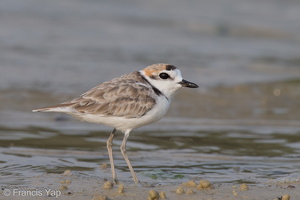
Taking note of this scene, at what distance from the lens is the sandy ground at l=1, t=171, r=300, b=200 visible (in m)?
5.12

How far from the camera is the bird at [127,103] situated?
5992mm

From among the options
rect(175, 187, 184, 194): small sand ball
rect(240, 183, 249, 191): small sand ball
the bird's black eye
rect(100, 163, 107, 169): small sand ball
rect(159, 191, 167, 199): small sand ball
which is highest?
the bird's black eye

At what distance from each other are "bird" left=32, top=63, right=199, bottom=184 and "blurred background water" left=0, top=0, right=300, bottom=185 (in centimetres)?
60

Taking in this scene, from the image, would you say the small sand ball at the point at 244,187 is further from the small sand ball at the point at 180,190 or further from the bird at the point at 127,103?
the bird at the point at 127,103

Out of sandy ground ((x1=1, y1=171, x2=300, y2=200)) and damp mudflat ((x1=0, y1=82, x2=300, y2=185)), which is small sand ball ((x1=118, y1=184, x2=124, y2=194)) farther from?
damp mudflat ((x1=0, y1=82, x2=300, y2=185))

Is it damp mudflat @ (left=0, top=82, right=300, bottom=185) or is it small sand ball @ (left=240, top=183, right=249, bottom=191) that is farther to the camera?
damp mudflat @ (left=0, top=82, right=300, bottom=185)

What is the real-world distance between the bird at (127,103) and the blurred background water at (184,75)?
23.4 inches

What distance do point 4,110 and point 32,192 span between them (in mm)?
4545

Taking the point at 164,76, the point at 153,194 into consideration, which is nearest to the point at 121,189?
the point at 153,194

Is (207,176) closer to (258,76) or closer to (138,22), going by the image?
(258,76)

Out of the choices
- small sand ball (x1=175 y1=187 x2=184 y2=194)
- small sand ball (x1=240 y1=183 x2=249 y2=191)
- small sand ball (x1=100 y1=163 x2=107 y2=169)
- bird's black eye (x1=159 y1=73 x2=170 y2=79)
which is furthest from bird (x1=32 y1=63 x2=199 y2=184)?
small sand ball (x1=240 y1=183 x2=249 y2=191)

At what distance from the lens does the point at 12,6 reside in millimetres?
16625

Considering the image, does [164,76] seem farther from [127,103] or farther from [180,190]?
[180,190]

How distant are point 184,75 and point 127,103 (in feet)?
20.4
